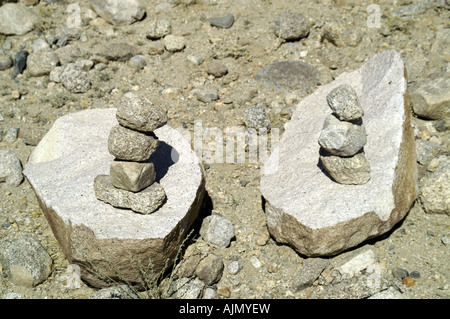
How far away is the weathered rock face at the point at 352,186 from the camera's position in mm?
5707

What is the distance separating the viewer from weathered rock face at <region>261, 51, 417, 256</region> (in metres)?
5.71

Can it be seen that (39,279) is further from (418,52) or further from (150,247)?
(418,52)

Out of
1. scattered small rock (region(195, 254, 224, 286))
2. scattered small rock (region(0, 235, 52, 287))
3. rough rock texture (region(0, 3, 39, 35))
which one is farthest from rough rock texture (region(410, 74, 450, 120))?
rough rock texture (region(0, 3, 39, 35))

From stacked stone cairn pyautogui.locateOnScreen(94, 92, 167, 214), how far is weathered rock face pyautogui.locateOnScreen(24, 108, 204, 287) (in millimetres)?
158

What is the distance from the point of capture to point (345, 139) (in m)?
5.73

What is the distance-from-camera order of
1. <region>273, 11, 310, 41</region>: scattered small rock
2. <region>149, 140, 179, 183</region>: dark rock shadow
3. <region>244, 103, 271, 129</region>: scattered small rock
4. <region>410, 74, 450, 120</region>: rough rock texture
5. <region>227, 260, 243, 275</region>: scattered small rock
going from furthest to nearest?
<region>273, 11, 310, 41</region>: scattered small rock
<region>244, 103, 271, 129</region>: scattered small rock
<region>410, 74, 450, 120</region>: rough rock texture
<region>149, 140, 179, 183</region>: dark rock shadow
<region>227, 260, 243, 275</region>: scattered small rock

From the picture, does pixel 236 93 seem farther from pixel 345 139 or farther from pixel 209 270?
pixel 209 270

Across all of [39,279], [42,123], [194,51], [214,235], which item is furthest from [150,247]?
[194,51]

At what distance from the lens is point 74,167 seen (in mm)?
6469

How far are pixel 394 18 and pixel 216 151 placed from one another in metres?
4.28

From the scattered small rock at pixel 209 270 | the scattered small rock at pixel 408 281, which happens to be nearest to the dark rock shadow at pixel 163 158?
the scattered small rock at pixel 209 270

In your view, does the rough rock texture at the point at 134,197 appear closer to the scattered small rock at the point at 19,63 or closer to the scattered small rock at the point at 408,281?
the scattered small rock at the point at 408,281

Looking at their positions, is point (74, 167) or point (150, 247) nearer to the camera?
point (150, 247)

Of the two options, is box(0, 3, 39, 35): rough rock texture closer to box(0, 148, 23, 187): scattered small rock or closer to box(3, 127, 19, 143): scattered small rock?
box(3, 127, 19, 143): scattered small rock
